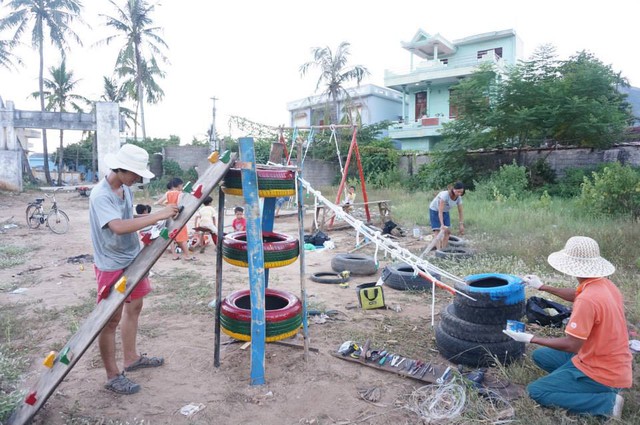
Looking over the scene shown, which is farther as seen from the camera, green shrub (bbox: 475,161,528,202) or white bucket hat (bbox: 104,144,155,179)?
green shrub (bbox: 475,161,528,202)

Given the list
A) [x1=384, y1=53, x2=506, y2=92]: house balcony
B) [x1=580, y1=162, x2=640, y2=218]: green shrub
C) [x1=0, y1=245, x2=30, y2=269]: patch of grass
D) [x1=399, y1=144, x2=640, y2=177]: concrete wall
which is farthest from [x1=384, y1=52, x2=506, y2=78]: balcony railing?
[x1=0, y1=245, x2=30, y2=269]: patch of grass

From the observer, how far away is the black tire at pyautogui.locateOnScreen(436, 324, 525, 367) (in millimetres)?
3621

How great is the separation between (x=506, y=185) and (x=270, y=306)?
12.7 metres

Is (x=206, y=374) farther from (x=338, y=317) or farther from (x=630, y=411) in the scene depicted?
(x=630, y=411)

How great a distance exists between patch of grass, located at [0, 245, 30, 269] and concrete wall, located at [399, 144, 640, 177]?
628 inches

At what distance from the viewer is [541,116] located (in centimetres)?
1495

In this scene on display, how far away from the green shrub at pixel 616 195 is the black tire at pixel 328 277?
673 cm

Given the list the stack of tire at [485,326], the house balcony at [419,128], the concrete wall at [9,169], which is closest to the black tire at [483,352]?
the stack of tire at [485,326]

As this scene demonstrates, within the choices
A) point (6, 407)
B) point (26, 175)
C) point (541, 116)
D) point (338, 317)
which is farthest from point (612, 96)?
point (26, 175)

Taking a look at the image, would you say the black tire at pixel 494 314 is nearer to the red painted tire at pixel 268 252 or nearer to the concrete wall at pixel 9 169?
the red painted tire at pixel 268 252

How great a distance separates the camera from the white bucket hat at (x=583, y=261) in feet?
9.16

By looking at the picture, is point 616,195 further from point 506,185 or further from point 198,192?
point 198,192

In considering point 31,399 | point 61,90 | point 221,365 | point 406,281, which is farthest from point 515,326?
point 61,90

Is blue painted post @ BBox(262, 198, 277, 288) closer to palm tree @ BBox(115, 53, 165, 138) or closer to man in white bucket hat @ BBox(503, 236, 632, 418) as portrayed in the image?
man in white bucket hat @ BBox(503, 236, 632, 418)
